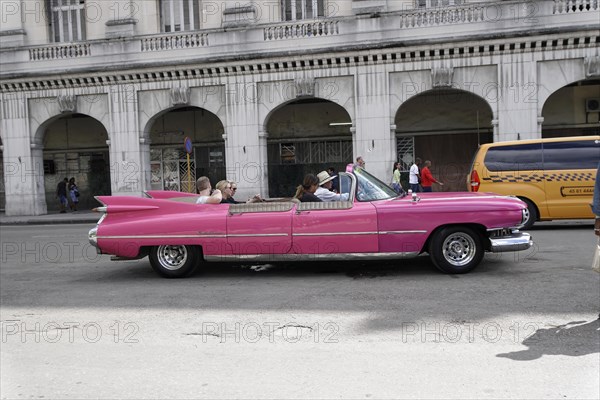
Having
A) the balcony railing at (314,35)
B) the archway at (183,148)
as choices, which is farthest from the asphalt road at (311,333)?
the archway at (183,148)

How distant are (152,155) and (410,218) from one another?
1976 centimetres

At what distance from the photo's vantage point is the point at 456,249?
7574 mm

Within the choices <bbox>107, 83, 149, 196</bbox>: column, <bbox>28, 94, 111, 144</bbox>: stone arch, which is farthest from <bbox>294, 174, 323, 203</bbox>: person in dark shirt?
<bbox>28, 94, 111, 144</bbox>: stone arch

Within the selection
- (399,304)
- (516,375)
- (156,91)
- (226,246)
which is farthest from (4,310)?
(156,91)

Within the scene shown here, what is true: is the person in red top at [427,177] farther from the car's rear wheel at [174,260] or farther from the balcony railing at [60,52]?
the balcony railing at [60,52]

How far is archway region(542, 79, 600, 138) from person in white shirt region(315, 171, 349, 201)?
1561cm

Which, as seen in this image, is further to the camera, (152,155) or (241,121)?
(152,155)

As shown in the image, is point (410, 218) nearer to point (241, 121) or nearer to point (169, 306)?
point (169, 306)

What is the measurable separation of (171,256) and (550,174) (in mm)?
8562

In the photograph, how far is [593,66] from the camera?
1831 centimetres

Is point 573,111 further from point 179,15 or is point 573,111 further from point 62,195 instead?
point 62,195

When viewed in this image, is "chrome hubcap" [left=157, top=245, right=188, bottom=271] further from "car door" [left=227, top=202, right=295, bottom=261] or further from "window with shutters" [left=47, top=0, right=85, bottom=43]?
"window with shutters" [left=47, top=0, right=85, bottom=43]

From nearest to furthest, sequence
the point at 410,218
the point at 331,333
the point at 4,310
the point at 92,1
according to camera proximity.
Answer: the point at 331,333
the point at 4,310
the point at 410,218
the point at 92,1

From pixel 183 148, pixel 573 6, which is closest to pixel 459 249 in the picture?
pixel 573 6
